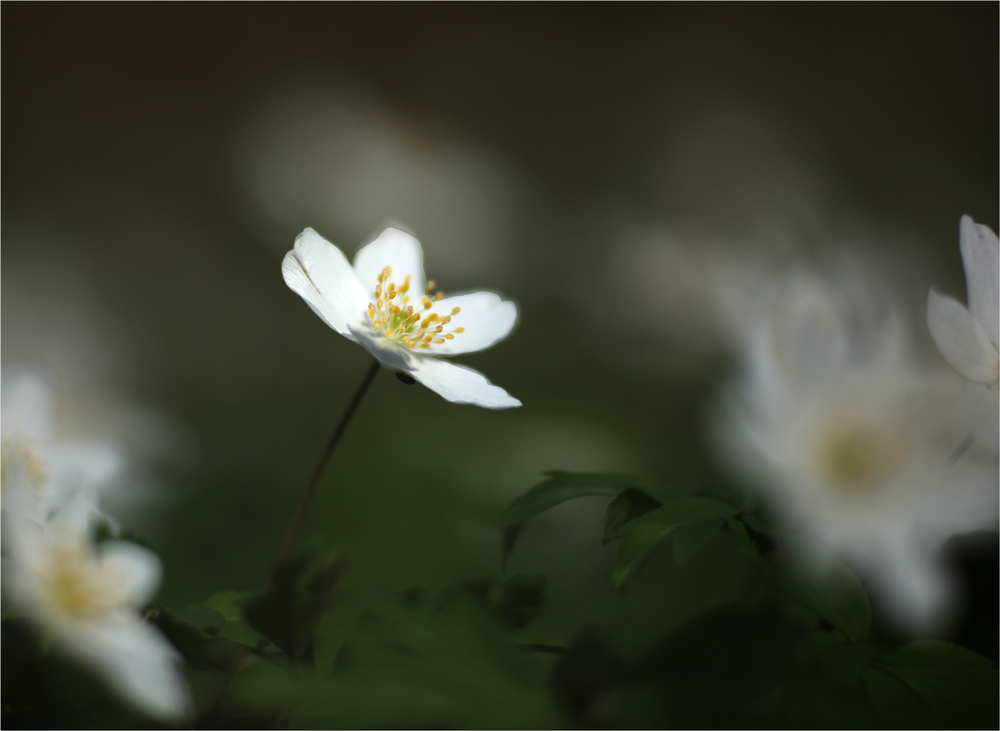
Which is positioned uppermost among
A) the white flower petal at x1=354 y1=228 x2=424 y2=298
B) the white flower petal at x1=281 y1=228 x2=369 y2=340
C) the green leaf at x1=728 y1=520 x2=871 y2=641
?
the white flower petal at x1=354 y1=228 x2=424 y2=298

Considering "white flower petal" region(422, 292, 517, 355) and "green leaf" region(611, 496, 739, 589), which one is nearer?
"green leaf" region(611, 496, 739, 589)

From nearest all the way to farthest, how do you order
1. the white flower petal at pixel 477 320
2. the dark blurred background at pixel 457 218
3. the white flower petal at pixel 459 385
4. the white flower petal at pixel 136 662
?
the white flower petal at pixel 136 662, the white flower petal at pixel 459 385, the white flower petal at pixel 477 320, the dark blurred background at pixel 457 218

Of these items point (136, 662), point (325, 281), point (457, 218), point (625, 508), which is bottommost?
point (136, 662)

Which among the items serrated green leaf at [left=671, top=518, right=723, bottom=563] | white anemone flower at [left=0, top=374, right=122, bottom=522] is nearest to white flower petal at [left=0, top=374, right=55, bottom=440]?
white anemone flower at [left=0, top=374, right=122, bottom=522]

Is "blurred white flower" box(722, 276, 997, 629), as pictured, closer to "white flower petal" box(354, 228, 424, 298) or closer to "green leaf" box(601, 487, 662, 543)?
"green leaf" box(601, 487, 662, 543)

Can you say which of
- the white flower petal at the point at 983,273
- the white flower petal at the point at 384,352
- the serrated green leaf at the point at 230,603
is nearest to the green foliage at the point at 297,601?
the serrated green leaf at the point at 230,603

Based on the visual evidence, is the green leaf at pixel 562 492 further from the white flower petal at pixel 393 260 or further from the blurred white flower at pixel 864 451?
the white flower petal at pixel 393 260

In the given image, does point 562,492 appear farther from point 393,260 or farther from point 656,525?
point 393,260

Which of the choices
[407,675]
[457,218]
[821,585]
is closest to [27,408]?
[407,675]
